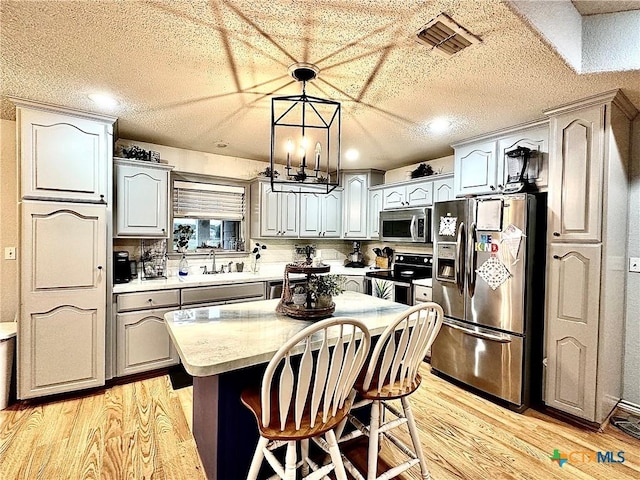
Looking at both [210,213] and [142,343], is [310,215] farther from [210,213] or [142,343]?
[142,343]

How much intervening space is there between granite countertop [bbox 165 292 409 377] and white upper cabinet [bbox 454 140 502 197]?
164 centimetres

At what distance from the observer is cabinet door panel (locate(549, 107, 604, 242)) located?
2.38 meters

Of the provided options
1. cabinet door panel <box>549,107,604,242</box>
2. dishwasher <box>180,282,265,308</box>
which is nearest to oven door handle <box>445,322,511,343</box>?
cabinet door panel <box>549,107,604,242</box>

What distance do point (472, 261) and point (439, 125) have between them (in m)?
1.26

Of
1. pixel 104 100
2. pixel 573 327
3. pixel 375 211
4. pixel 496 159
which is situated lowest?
pixel 573 327

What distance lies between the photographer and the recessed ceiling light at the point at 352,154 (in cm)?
394

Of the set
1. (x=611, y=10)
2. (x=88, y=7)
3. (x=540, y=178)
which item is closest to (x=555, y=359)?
(x=540, y=178)

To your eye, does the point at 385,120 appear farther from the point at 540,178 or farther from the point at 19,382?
the point at 19,382

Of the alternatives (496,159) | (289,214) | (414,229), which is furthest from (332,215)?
(496,159)

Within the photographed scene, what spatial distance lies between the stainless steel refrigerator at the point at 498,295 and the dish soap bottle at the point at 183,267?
112 inches

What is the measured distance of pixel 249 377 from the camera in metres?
1.70

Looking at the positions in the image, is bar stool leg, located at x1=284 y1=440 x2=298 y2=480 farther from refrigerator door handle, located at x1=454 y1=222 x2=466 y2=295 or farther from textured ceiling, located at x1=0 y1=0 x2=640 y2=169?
refrigerator door handle, located at x1=454 y1=222 x2=466 y2=295

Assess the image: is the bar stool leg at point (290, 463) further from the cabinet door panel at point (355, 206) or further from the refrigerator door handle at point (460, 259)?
the cabinet door panel at point (355, 206)

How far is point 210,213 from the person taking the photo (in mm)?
4152
